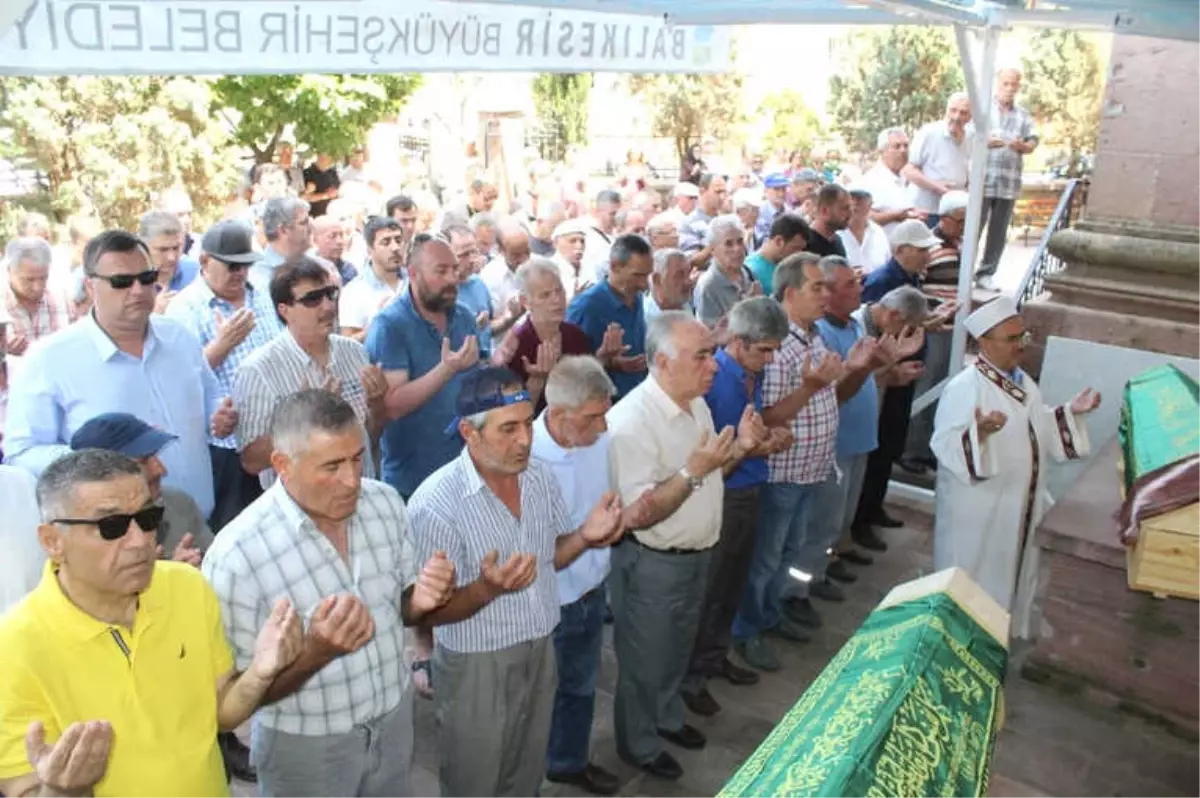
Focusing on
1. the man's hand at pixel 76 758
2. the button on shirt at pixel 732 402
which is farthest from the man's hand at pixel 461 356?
the man's hand at pixel 76 758

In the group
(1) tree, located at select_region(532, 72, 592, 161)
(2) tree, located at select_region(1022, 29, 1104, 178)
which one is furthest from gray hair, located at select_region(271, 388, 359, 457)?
(2) tree, located at select_region(1022, 29, 1104, 178)

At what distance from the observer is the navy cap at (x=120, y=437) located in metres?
2.70

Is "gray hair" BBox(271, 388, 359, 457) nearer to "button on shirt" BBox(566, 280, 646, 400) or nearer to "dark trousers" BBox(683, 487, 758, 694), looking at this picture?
"dark trousers" BBox(683, 487, 758, 694)

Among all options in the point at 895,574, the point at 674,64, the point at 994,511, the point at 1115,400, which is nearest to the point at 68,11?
the point at 674,64

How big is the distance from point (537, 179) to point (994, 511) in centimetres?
774

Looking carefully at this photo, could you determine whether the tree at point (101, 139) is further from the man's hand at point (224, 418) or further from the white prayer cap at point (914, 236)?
the white prayer cap at point (914, 236)

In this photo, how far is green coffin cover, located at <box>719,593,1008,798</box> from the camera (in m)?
1.65

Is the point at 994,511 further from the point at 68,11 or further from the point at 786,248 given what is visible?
the point at 68,11

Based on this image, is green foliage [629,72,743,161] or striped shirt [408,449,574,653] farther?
green foliage [629,72,743,161]

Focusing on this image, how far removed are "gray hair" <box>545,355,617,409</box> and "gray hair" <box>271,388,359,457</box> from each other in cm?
95

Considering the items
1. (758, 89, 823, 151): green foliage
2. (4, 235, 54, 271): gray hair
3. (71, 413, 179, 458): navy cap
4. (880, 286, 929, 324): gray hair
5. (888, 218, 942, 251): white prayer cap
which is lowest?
(71, 413, 179, 458): navy cap

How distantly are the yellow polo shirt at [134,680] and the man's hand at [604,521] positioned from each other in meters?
1.21

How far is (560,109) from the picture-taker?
83.6 ft

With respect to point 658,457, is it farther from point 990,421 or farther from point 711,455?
point 990,421
